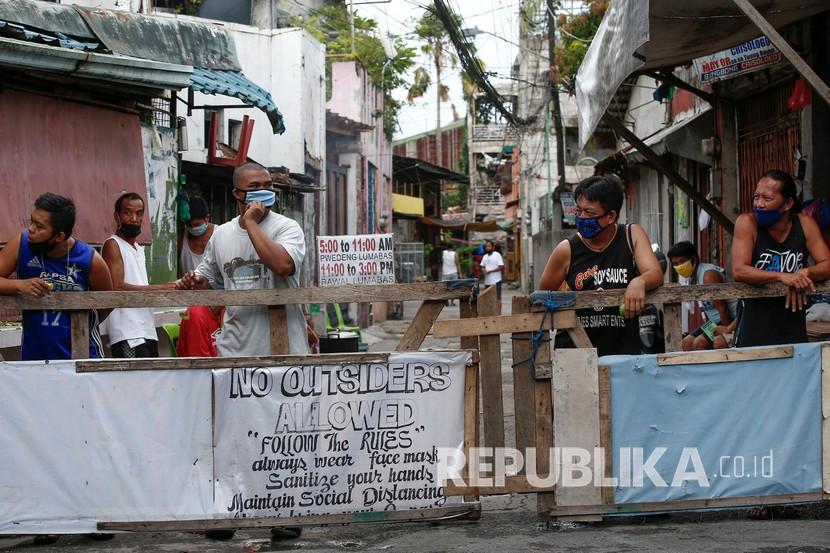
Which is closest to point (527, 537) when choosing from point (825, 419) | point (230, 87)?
point (825, 419)

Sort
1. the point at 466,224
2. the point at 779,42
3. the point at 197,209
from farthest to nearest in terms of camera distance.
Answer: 1. the point at 466,224
2. the point at 197,209
3. the point at 779,42

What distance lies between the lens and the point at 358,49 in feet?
90.8

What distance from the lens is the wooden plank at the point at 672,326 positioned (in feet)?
16.3

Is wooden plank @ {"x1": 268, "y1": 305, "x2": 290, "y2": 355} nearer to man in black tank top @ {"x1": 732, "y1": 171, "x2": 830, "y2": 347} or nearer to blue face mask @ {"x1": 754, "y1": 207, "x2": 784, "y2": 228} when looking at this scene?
man in black tank top @ {"x1": 732, "y1": 171, "x2": 830, "y2": 347}

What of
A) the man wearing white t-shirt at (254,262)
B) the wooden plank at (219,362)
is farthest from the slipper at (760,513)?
the man wearing white t-shirt at (254,262)

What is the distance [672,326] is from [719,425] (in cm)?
54

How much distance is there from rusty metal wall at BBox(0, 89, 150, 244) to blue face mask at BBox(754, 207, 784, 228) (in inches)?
204

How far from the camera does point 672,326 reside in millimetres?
4969

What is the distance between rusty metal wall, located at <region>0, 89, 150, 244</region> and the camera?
738 cm


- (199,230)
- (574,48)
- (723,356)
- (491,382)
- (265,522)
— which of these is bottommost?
(265,522)

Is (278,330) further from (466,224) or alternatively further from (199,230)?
(466,224)

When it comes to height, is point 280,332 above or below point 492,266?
below

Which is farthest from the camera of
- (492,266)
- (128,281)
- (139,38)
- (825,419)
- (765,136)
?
(492,266)

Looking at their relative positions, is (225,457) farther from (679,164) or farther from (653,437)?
(679,164)
